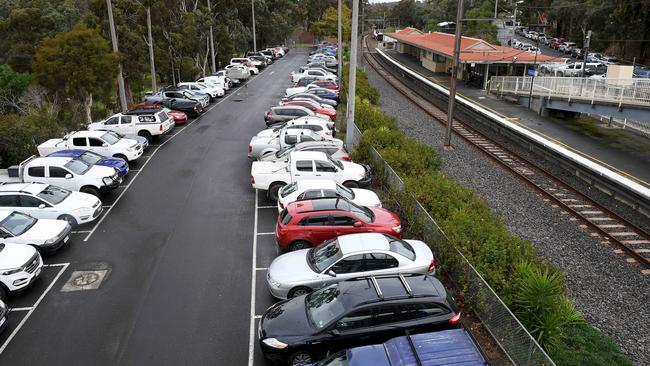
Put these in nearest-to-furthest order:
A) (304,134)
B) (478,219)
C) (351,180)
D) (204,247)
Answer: (478,219), (204,247), (351,180), (304,134)

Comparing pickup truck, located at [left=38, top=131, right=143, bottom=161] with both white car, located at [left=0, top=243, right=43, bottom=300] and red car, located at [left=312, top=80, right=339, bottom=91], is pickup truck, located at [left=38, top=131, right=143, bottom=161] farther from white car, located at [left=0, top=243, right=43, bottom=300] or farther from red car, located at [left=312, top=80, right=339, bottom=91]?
red car, located at [left=312, top=80, right=339, bottom=91]

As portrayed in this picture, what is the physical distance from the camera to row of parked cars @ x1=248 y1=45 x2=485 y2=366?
7945 millimetres

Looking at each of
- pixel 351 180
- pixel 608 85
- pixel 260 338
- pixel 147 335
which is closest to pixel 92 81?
pixel 351 180

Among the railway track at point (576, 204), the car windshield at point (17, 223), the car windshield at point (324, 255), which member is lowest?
the railway track at point (576, 204)

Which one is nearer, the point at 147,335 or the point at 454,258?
the point at 147,335

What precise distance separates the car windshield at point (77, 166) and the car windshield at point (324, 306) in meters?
11.3

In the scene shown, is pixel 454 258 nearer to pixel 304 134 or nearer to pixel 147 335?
pixel 147 335

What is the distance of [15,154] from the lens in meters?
21.8

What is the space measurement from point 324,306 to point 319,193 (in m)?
5.58

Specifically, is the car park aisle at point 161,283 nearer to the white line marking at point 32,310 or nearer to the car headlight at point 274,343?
the white line marking at point 32,310

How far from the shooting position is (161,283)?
1241 centimetres

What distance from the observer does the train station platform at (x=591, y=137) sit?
830 inches

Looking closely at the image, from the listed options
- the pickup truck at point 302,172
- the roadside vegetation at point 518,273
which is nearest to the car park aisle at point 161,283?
the pickup truck at point 302,172

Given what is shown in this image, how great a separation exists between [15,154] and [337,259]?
1735 cm
